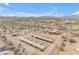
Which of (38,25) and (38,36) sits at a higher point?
(38,25)

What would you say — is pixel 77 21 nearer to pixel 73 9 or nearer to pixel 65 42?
pixel 73 9

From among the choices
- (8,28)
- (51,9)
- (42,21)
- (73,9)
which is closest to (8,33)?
(8,28)

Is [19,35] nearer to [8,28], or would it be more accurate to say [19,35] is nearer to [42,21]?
[8,28]
